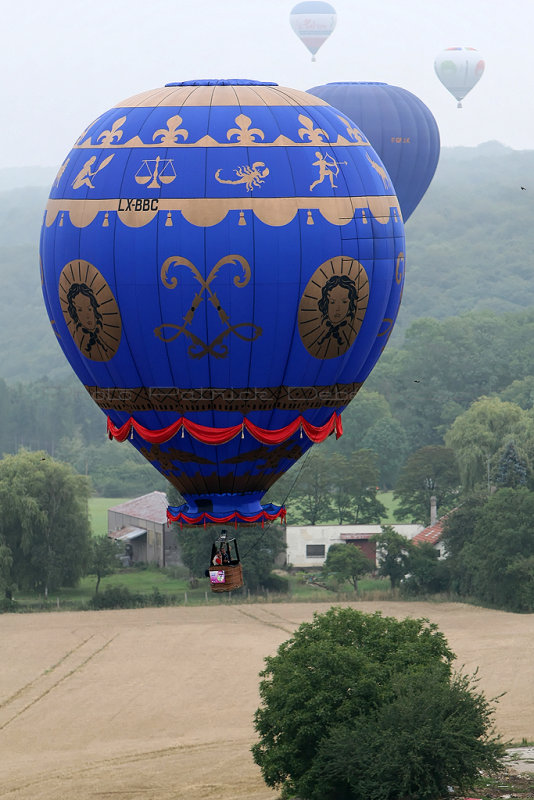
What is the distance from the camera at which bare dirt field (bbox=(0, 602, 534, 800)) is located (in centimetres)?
5512

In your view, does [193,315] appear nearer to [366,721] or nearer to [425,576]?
[366,721]

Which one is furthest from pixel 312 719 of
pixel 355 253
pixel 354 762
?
pixel 355 253

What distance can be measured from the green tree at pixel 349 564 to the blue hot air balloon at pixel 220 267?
4800 centimetres

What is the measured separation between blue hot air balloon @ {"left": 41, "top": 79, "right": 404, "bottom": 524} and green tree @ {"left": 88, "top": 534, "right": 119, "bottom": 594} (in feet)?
164

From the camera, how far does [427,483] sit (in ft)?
333

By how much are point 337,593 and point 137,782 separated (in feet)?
100

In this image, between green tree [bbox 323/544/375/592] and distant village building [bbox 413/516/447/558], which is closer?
green tree [bbox 323/544/375/592]

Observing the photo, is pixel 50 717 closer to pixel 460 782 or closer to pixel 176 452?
pixel 460 782

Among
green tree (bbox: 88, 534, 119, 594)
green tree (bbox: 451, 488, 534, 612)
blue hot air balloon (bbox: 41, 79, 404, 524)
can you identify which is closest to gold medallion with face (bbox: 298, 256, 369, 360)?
blue hot air balloon (bbox: 41, 79, 404, 524)

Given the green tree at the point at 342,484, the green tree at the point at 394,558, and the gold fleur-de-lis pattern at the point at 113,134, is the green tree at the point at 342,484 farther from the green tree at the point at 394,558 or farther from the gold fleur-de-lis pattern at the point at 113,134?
the gold fleur-de-lis pattern at the point at 113,134

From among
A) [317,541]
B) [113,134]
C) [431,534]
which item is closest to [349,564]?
[317,541]

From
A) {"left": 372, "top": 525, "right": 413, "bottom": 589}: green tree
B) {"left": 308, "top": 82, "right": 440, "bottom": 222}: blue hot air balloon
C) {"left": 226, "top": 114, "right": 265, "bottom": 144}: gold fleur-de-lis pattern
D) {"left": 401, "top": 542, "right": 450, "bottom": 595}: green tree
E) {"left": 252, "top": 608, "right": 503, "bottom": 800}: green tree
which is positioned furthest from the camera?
{"left": 372, "top": 525, "right": 413, "bottom": 589}: green tree

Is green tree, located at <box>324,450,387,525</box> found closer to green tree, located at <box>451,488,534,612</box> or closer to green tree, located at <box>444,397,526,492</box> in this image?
green tree, located at <box>444,397,526,492</box>

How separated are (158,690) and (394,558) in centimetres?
1902
